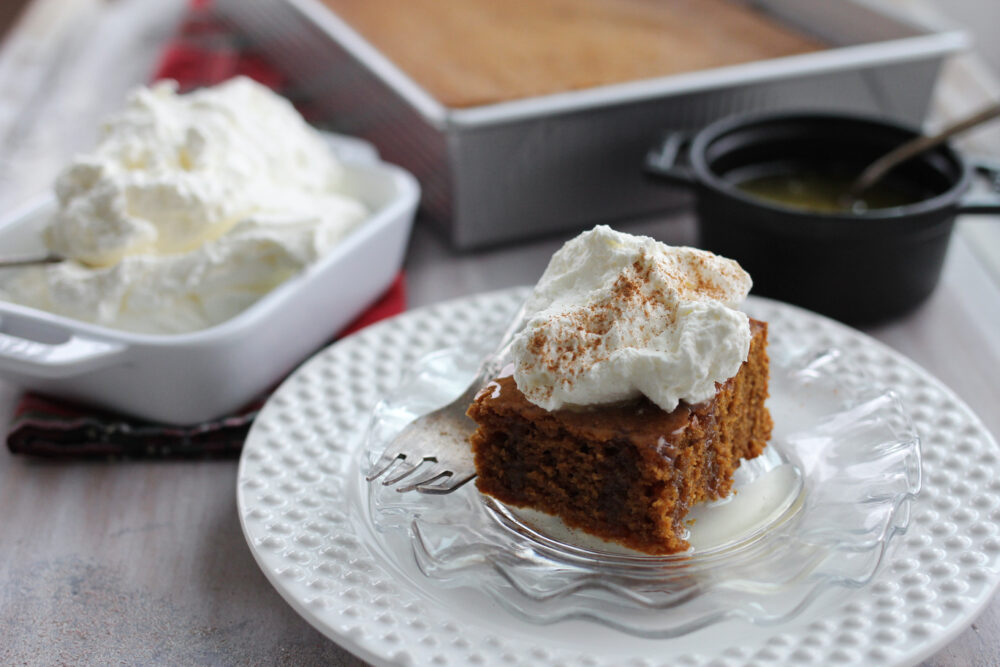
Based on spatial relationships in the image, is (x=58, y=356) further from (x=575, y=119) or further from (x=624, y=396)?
(x=575, y=119)

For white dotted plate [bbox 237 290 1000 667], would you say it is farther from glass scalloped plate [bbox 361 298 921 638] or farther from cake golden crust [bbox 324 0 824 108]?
cake golden crust [bbox 324 0 824 108]

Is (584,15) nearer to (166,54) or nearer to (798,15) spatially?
(798,15)

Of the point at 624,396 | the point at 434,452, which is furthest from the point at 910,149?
the point at 434,452

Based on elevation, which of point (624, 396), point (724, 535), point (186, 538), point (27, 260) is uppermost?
point (624, 396)

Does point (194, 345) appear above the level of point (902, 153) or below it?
below

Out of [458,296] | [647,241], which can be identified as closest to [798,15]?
[458,296]

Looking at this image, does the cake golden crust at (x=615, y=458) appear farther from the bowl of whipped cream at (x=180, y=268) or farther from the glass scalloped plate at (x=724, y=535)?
the bowl of whipped cream at (x=180, y=268)

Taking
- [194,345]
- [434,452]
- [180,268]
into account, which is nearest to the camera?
[434,452]
